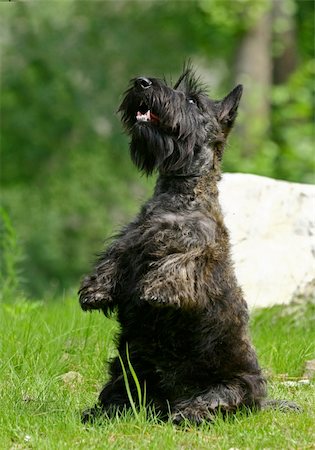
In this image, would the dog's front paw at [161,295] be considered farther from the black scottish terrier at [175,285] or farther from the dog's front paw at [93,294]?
the dog's front paw at [93,294]

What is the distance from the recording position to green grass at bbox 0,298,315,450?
6.03 metres

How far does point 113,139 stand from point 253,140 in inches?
244

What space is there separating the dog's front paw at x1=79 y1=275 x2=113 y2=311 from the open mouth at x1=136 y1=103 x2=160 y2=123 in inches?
41.3

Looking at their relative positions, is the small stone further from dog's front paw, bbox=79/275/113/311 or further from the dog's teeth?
the dog's teeth

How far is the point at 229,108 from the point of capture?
701cm

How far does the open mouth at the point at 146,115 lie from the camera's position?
6605 millimetres

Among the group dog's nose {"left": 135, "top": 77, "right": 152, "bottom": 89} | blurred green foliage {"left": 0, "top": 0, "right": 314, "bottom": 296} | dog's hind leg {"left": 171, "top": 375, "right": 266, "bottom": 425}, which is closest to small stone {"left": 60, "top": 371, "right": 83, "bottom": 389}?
dog's hind leg {"left": 171, "top": 375, "right": 266, "bottom": 425}

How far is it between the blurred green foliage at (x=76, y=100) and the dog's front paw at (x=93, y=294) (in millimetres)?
19213

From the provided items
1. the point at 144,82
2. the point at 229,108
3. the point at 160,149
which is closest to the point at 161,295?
the point at 160,149

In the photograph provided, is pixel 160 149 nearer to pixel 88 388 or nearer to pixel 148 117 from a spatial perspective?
pixel 148 117

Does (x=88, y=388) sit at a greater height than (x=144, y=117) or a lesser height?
lesser

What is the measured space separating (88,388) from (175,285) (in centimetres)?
190

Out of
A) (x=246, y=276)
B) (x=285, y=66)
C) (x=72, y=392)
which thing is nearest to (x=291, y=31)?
(x=285, y=66)

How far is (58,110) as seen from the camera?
87.8ft
